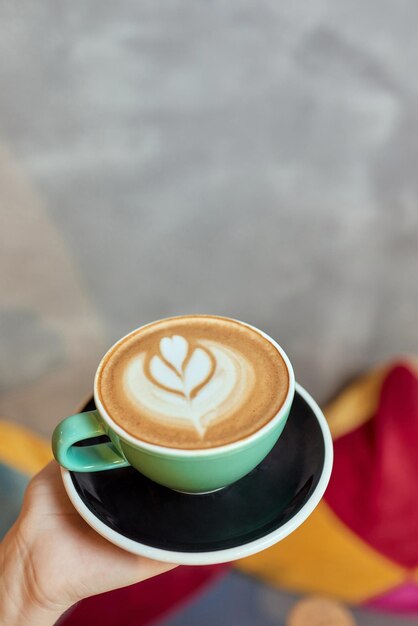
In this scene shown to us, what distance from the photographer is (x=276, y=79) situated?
0.88 m

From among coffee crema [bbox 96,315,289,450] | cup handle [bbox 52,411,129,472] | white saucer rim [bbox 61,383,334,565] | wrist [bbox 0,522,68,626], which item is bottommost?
wrist [bbox 0,522,68,626]

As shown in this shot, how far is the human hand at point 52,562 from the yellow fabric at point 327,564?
358 mm

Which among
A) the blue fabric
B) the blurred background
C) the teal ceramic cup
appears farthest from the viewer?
the blue fabric

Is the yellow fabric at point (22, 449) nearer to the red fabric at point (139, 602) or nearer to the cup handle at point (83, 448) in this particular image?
the red fabric at point (139, 602)

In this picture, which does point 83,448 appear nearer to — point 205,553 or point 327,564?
point 205,553

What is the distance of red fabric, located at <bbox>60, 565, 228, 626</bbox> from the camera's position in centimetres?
88

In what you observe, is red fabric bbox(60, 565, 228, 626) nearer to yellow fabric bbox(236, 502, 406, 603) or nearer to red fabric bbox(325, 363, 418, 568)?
yellow fabric bbox(236, 502, 406, 603)

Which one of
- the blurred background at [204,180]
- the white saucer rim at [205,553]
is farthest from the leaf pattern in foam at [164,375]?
the blurred background at [204,180]

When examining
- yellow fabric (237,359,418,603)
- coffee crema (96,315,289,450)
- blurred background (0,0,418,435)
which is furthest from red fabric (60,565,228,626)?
coffee crema (96,315,289,450)

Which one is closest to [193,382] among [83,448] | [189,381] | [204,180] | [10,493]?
[189,381]

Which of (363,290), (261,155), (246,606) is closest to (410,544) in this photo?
(246,606)

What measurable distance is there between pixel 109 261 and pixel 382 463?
539mm

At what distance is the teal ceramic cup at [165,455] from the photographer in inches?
20.2

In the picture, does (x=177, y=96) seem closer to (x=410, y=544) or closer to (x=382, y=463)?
(x=382, y=463)
